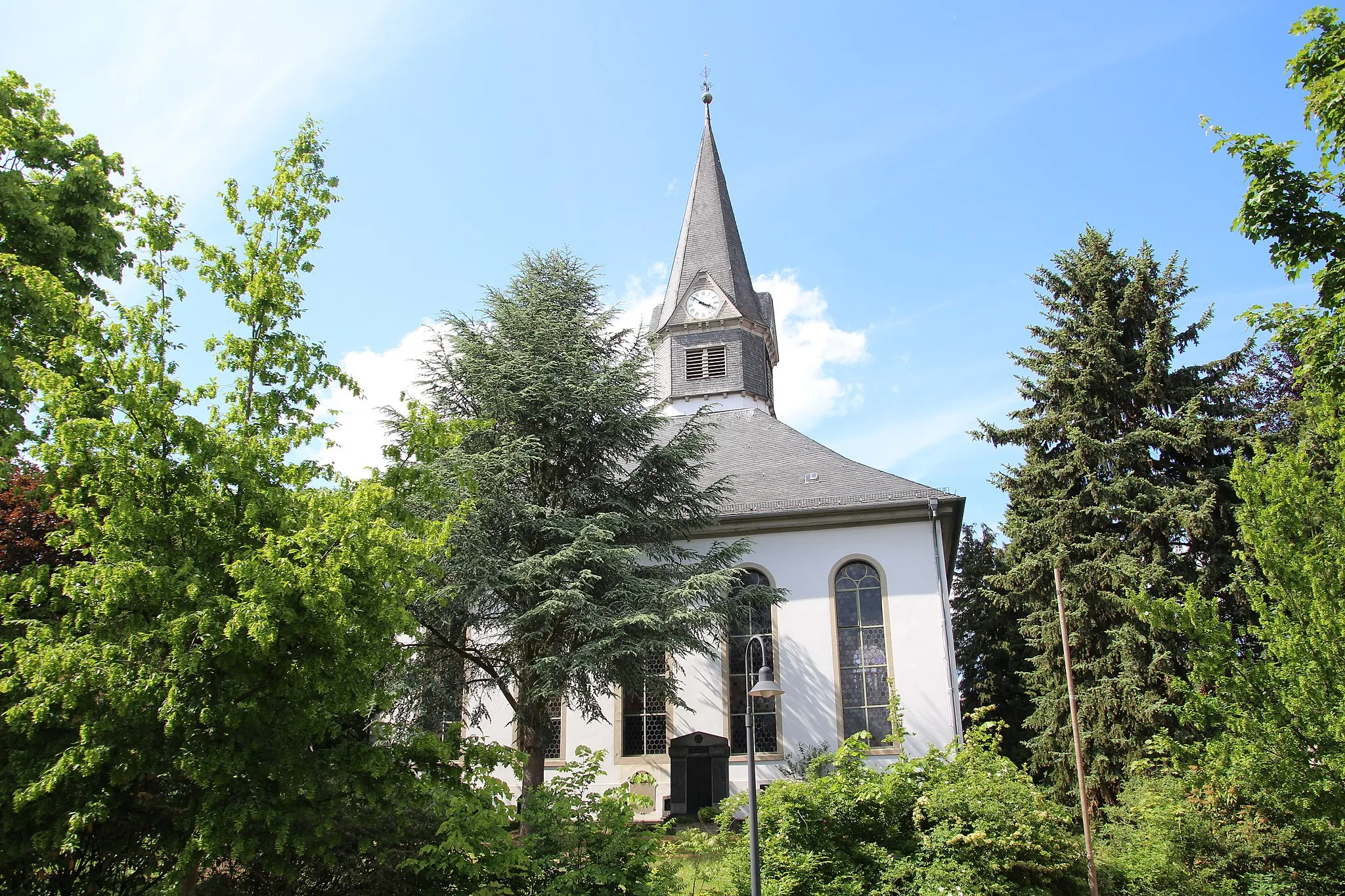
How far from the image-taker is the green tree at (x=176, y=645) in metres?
5.58

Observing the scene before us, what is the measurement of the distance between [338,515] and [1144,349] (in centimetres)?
1876

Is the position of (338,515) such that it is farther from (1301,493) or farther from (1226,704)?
(1301,493)

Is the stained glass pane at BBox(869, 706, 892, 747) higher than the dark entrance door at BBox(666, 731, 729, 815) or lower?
higher

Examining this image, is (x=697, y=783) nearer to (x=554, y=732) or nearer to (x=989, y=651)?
(x=554, y=732)

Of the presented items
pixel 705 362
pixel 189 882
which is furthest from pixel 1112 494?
pixel 189 882

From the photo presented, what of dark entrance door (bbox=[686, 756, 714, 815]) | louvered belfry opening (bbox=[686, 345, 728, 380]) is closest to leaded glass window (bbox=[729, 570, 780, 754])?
dark entrance door (bbox=[686, 756, 714, 815])

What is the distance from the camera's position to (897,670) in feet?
61.3

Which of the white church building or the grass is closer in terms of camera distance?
the grass

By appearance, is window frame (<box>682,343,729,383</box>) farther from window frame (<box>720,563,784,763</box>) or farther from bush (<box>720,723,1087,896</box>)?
bush (<box>720,723,1087,896</box>)

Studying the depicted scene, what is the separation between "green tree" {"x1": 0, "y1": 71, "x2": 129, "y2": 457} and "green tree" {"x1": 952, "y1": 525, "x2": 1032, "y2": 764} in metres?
21.4

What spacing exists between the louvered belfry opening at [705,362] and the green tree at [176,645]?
787 inches

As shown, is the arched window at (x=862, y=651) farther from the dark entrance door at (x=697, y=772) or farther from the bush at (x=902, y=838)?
the bush at (x=902, y=838)

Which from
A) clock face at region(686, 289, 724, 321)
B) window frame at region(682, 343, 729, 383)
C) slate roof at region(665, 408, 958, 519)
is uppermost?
→ clock face at region(686, 289, 724, 321)

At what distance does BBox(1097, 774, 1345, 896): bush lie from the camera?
1123 centimetres
